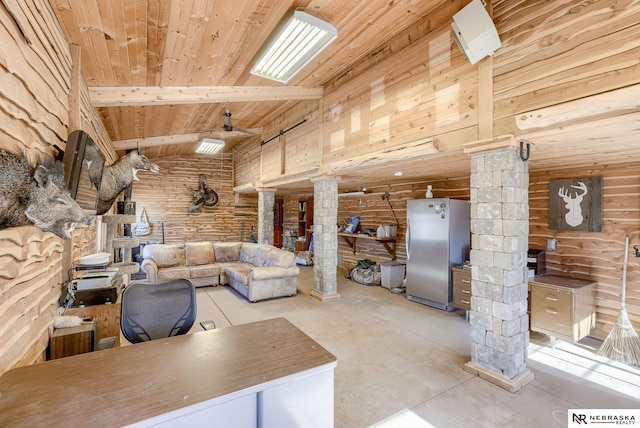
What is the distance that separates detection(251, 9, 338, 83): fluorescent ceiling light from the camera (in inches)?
105

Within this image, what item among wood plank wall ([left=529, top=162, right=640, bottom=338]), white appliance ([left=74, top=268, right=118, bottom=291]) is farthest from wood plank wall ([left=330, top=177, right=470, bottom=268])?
white appliance ([left=74, top=268, right=118, bottom=291])

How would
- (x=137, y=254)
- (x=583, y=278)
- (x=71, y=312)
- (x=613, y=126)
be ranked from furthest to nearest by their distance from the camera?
(x=137, y=254) → (x=583, y=278) → (x=71, y=312) → (x=613, y=126)

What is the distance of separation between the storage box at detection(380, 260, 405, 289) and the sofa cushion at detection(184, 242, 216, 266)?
387 cm

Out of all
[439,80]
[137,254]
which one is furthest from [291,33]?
[137,254]

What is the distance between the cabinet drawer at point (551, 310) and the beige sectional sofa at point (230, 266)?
3.64m

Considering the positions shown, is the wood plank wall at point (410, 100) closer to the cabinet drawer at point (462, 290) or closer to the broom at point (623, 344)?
the cabinet drawer at point (462, 290)

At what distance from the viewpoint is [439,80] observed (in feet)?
10.3

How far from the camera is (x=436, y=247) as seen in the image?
4.95 m

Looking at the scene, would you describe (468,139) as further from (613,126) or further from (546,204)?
(546,204)

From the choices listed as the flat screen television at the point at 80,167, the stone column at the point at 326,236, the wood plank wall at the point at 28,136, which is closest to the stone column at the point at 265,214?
the stone column at the point at 326,236

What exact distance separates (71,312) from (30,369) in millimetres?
1208

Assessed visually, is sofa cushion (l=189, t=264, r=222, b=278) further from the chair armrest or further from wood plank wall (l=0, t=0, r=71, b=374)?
wood plank wall (l=0, t=0, r=71, b=374)

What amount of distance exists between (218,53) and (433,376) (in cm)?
385

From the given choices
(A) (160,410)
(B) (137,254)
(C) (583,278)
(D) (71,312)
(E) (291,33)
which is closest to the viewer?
(A) (160,410)
